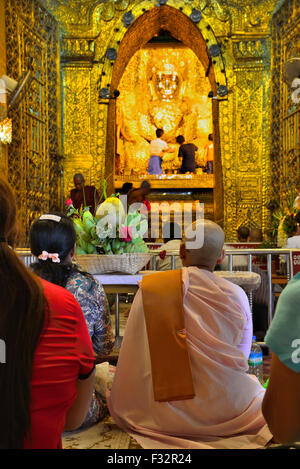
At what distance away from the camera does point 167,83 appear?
15828 mm

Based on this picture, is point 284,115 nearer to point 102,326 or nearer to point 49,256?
point 102,326

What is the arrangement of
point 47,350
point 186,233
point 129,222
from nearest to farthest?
point 47,350, point 186,233, point 129,222

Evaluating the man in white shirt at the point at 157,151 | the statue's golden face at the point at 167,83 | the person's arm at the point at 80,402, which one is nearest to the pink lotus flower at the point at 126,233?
the person's arm at the point at 80,402

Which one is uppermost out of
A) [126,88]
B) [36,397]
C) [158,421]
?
[126,88]

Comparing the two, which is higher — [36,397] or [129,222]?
[129,222]

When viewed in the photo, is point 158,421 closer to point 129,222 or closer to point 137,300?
point 137,300

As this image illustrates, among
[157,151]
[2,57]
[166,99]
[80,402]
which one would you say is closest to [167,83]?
[166,99]

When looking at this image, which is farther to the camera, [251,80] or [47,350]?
[251,80]

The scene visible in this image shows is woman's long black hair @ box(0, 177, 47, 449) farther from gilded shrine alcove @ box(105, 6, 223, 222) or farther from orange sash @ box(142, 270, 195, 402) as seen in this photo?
gilded shrine alcove @ box(105, 6, 223, 222)

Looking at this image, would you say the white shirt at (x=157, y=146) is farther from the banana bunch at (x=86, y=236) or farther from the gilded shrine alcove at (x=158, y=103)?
the banana bunch at (x=86, y=236)

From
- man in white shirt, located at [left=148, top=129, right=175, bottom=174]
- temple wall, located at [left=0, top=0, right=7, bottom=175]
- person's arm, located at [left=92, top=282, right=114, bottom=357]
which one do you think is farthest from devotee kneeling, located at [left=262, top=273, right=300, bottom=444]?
man in white shirt, located at [left=148, top=129, right=175, bottom=174]
